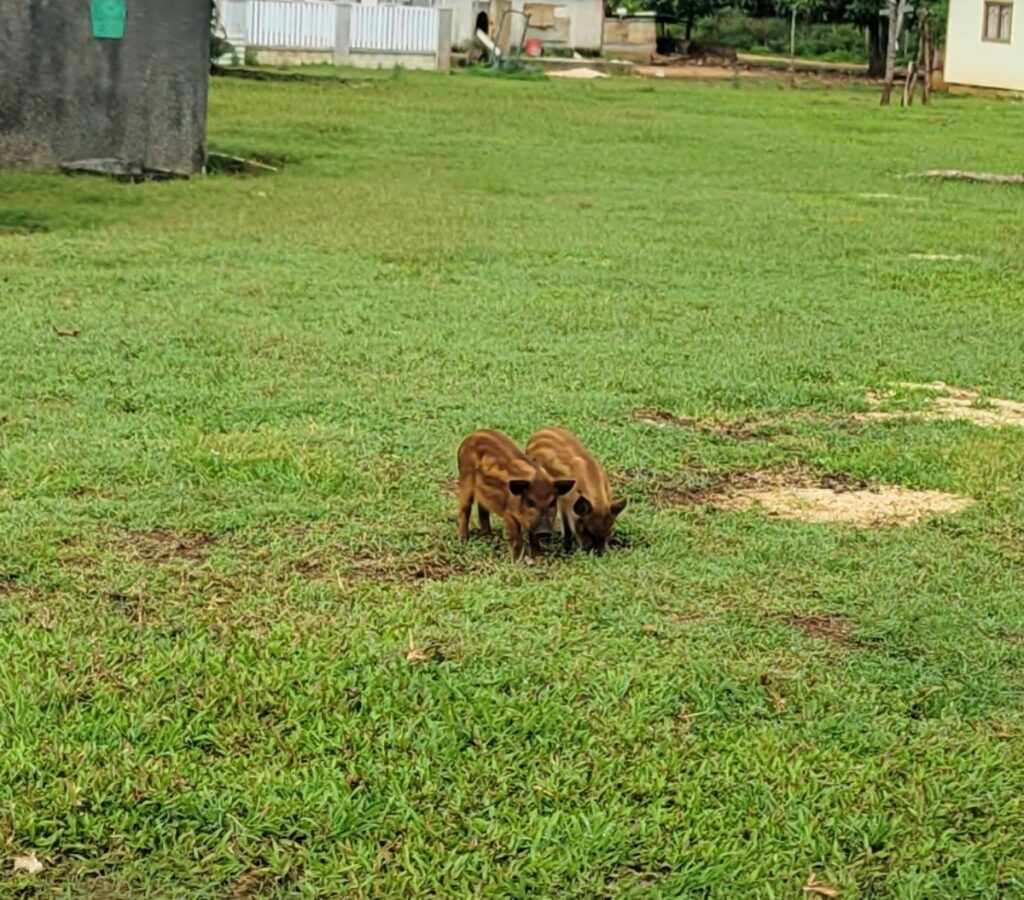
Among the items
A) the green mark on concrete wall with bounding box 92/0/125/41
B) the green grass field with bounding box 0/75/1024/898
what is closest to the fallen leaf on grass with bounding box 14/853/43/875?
the green grass field with bounding box 0/75/1024/898

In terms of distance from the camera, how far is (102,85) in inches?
644

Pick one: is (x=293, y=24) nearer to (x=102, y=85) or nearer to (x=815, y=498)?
(x=102, y=85)

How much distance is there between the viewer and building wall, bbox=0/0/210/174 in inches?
632

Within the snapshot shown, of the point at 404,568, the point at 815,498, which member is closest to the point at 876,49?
the point at 815,498

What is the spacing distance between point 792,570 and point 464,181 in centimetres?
1232

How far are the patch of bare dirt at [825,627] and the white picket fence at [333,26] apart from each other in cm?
3254

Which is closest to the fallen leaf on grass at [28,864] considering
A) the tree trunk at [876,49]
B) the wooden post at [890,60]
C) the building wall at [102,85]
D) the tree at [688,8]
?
the building wall at [102,85]

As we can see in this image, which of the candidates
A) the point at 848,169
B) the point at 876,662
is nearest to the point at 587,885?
the point at 876,662

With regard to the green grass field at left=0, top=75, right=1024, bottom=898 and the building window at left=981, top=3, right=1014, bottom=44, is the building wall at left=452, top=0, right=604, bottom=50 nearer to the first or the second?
the building window at left=981, top=3, right=1014, bottom=44

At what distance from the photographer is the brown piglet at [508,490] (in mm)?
5691

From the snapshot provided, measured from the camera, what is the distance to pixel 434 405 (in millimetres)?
7828

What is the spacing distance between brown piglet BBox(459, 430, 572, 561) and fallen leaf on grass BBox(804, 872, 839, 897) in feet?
6.59

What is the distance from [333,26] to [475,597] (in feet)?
109

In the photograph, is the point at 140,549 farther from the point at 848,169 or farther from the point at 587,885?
the point at 848,169
